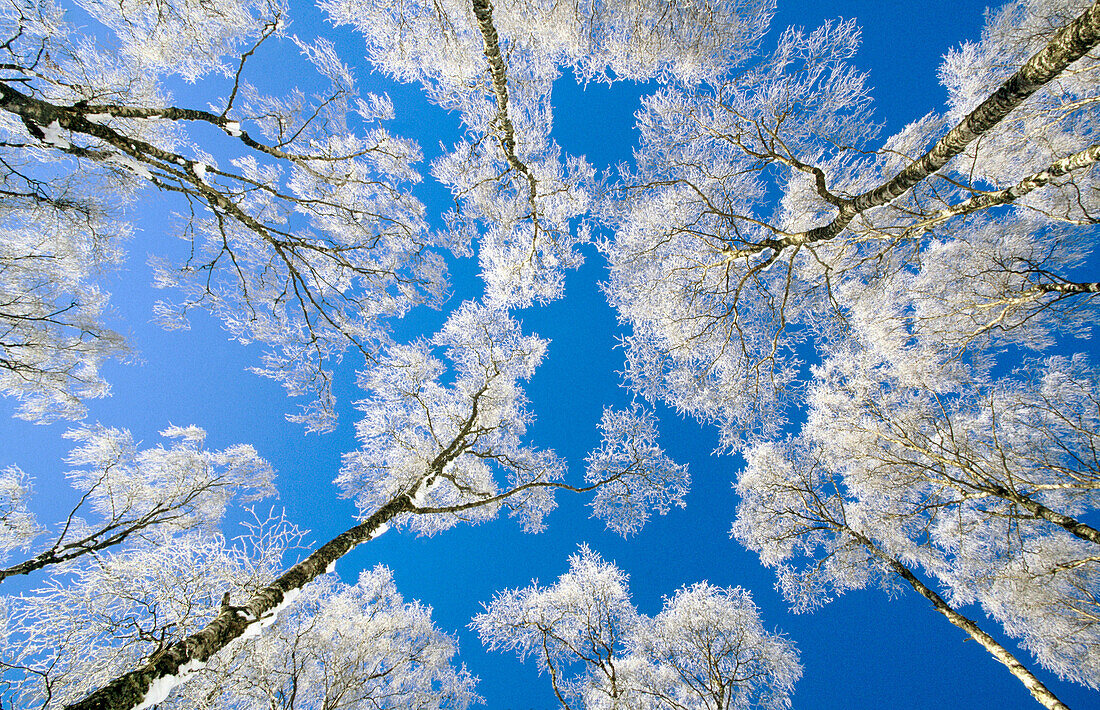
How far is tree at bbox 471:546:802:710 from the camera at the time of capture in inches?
280

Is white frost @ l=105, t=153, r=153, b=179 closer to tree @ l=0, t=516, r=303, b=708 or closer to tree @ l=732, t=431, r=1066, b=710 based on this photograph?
tree @ l=0, t=516, r=303, b=708

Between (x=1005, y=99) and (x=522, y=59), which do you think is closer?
(x=1005, y=99)

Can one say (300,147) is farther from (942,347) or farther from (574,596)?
(942,347)

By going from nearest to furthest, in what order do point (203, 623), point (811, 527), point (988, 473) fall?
1. point (203, 623)
2. point (988, 473)
3. point (811, 527)

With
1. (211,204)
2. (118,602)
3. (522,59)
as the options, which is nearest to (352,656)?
(118,602)

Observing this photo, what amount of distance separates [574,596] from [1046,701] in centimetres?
606

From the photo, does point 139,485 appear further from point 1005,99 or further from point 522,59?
point 1005,99

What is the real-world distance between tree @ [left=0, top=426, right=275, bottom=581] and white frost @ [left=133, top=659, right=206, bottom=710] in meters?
3.25

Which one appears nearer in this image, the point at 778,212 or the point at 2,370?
the point at 2,370

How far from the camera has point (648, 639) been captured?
7.85m

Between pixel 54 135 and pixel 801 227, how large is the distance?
9.25 m

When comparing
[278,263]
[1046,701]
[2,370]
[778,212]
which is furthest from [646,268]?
[2,370]

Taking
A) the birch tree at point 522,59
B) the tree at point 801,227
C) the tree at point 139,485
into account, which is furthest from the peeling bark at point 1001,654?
the tree at point 139,485

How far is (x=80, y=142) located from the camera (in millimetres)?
5344
